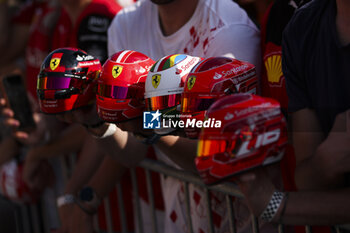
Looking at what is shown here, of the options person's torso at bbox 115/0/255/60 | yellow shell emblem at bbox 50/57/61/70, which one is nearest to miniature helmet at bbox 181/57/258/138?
person's torso at bbox 115/0/255/60

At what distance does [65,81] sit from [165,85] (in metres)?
0.49

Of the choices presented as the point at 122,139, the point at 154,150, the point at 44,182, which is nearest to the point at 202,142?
the point at 122,139

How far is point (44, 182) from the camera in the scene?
3.91 metres

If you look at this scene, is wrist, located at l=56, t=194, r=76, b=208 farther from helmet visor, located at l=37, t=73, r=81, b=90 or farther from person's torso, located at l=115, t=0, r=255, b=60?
helmet visor, located at l=37, t=73, r=81, b=90

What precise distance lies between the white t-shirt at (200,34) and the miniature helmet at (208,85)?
425 millimetres

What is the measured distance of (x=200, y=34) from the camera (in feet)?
7.52

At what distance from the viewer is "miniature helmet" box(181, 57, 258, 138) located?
1622 mm

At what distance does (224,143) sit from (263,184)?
0.64 feet

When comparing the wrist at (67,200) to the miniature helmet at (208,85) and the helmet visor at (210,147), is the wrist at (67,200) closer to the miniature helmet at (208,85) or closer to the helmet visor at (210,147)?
the miniature helmet at (208,85)

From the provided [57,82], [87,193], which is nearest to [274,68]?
[57,82]

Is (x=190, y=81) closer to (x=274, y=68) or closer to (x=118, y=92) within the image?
(x=118, y=92)

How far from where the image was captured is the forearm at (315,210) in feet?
4.90

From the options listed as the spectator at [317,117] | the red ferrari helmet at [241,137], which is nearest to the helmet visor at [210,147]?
the red ferrari helmet at [241,137]

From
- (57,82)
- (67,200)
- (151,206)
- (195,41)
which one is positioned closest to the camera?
(57,82)
